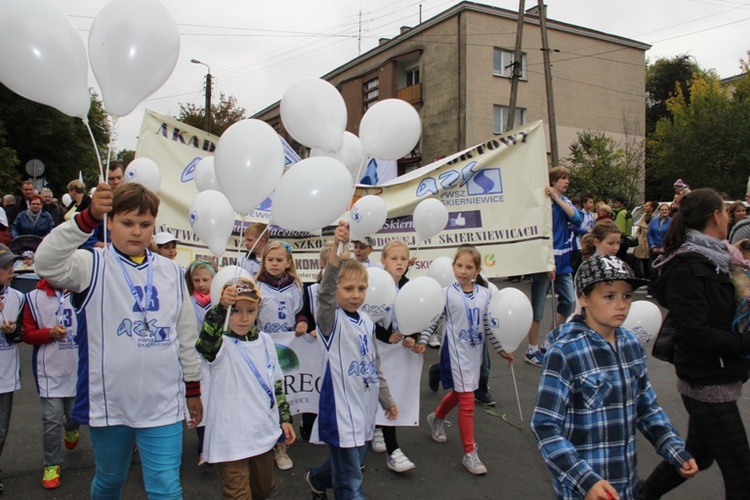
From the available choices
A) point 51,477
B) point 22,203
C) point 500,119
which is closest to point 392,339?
point 51,477

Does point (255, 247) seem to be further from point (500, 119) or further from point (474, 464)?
point (500, 119)

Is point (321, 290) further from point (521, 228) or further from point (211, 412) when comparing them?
point (521, 228)

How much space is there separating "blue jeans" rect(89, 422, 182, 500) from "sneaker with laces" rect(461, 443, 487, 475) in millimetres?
2101

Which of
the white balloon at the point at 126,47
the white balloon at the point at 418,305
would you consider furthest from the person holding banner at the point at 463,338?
the white balloon at the point at 126,47

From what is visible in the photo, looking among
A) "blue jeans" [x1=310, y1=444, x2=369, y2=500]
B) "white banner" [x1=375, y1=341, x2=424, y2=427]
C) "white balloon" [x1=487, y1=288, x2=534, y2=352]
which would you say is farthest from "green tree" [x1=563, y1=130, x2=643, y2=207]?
"blue jeans" [x1=310, y1=444, x2=369, y2=500]

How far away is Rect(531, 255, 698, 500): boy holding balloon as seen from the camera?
2131 mm

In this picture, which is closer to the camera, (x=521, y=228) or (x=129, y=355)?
(x=129, y=355)

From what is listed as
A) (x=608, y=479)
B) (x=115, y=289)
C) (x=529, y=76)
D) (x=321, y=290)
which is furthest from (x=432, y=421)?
(x=529, y=76)

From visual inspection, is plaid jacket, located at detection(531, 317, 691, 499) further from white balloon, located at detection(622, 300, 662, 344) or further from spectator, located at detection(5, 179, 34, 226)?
spectator, located at detection(5, 179, 34, 226)

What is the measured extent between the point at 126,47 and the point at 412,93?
26.2m

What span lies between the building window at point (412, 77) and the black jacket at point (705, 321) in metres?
27.7

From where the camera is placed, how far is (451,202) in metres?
6.59

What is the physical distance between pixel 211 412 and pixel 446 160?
15.0 feet

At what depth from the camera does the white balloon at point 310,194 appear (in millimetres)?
3328
